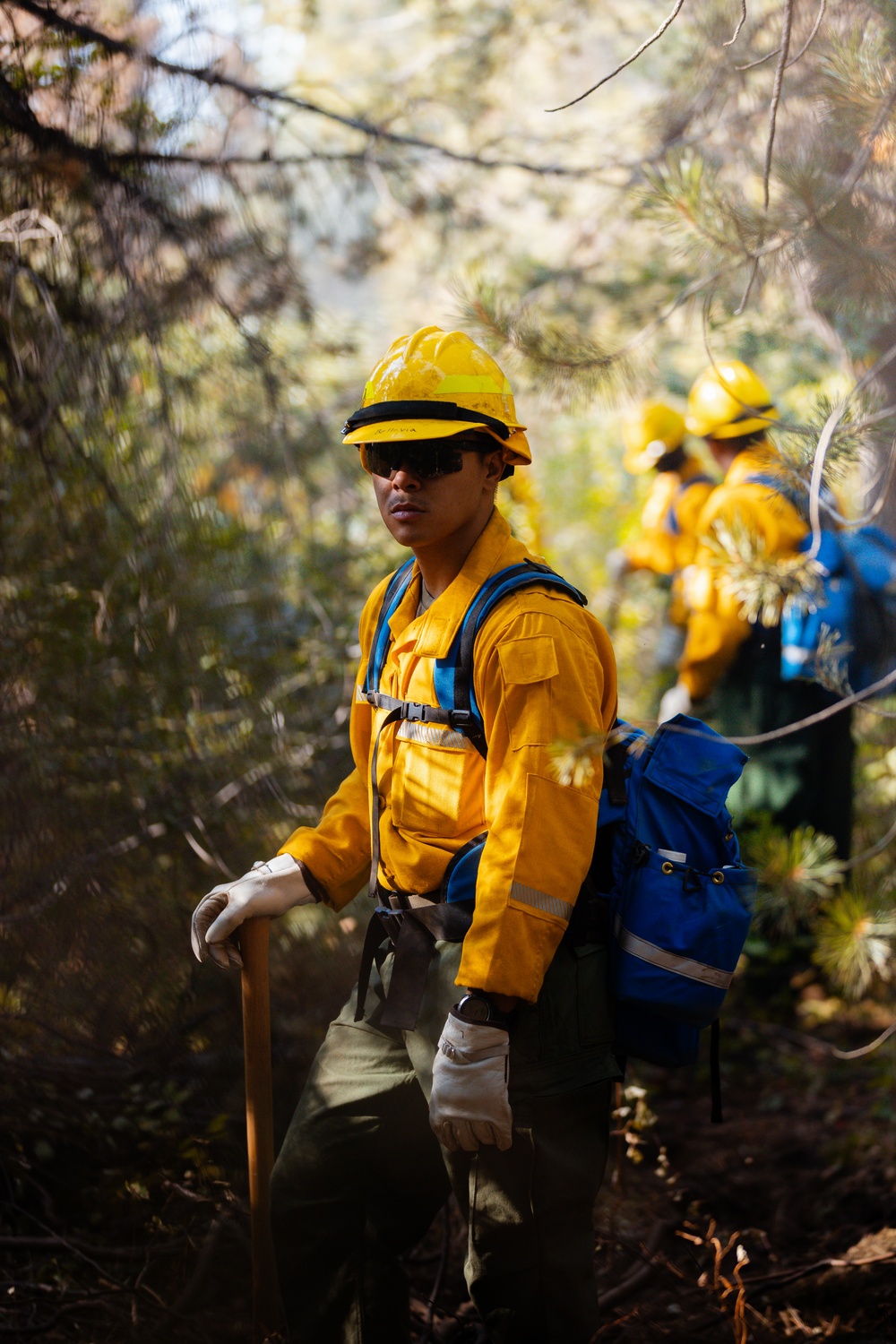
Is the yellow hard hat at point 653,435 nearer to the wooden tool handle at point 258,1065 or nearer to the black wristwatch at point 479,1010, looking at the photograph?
the wooden tool handle at point 258,1065

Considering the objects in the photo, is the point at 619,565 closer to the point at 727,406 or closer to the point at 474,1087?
the point at 727,406

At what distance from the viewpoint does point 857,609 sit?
3.63 m

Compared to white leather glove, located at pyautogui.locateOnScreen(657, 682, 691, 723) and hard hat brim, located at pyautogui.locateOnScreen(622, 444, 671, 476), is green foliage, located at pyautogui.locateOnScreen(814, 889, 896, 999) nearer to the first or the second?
white leather glove, located at pyautogui.locateOnScreen(657, 682, 691, 723)

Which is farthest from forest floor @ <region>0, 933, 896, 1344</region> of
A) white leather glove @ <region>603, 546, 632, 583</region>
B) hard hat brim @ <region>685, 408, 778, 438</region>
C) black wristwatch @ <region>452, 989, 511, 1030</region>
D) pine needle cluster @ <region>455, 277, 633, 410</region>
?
white leather glove @ <region>603, 546, 632, 583</region>

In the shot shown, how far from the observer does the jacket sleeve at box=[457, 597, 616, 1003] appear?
158 cm

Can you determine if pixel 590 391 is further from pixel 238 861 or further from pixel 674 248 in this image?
pixel 238 861

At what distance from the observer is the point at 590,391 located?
2.96 m

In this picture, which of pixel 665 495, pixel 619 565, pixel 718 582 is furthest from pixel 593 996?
pixel 619 565

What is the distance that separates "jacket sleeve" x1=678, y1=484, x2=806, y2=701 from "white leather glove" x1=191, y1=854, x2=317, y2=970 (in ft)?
7.29

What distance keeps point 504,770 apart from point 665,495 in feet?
12.7

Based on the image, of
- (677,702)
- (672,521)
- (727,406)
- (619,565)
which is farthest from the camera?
(619,565)

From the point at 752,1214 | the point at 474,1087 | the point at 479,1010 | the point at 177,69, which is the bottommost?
the point at 752,1214

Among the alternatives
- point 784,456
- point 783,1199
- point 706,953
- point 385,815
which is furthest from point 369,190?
point 783,1199

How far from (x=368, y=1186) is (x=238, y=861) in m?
1.66
